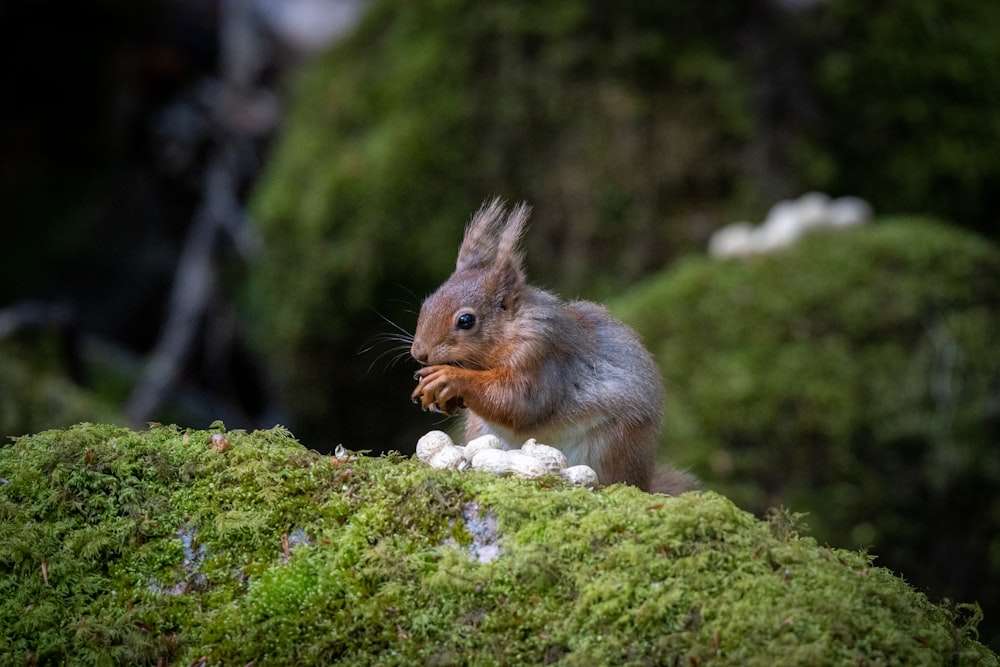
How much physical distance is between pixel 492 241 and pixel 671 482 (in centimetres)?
119

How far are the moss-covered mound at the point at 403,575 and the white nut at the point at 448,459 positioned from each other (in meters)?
0.14

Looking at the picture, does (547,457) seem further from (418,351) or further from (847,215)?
(847,215)

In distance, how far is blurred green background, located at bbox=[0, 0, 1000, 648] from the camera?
6.66m

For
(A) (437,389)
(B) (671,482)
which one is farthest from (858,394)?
(A) (437,389)

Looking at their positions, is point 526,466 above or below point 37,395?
below

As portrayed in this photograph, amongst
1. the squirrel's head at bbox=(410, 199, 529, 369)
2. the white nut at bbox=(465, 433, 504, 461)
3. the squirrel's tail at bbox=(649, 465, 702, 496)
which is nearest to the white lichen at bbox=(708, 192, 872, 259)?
the squirrel's tail at bbox=(649, 465, 702, 496)

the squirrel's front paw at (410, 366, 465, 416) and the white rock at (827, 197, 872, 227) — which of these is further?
the white rock at (827, 197, 872, 227)

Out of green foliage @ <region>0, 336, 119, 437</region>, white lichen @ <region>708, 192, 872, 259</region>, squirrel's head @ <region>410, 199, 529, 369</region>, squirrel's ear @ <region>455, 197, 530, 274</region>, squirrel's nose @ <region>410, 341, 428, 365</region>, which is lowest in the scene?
squirrel's nose @ <region>410, 341, 428, 365</region>

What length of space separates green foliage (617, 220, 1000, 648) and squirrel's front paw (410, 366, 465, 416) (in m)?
3.19

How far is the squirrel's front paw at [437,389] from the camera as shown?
11.7 feet

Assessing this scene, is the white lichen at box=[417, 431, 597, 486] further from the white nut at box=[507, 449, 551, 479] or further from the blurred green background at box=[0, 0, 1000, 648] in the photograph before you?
the blurred green background at box=[0, 0, 1000, 648]

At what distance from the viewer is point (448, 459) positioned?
2902 mm

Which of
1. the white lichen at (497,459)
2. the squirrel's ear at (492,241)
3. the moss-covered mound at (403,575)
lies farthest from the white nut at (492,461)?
the squirrel's ear at (492,241)

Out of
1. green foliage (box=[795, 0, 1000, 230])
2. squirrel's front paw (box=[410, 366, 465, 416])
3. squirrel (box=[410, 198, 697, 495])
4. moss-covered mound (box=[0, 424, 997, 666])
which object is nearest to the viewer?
moss-covered mound (box=[0, 424, 997, 666])
